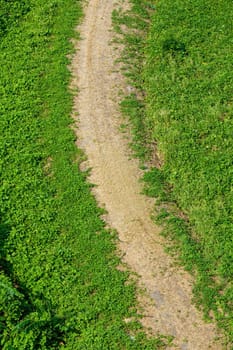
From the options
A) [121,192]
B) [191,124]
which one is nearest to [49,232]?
[121,192]

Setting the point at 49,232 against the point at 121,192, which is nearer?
the point at 49,232

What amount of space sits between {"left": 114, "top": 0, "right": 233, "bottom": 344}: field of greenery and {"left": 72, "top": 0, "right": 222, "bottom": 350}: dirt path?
0.84ft

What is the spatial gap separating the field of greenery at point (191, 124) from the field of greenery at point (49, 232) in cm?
118

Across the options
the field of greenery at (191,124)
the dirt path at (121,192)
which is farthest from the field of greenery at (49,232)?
the field of greenery at (191,124)

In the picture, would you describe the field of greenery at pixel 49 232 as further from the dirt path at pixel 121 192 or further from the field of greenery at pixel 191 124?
the field of greenery at pixel 191 124

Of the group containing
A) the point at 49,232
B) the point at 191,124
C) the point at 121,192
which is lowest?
the point at 49,232

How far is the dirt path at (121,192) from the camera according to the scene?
8711 millimetres

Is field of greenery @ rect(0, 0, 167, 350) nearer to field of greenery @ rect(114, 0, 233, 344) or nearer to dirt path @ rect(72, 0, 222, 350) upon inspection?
dirt path @ rect(72, 0, 222, 350)

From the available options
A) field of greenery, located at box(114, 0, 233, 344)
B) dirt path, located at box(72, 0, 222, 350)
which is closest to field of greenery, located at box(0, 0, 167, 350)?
dirt path, located at box(72, 0, 222, 350)

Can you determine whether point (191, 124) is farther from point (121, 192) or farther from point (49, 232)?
point (49, 232)

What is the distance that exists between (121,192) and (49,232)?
4.89 ft

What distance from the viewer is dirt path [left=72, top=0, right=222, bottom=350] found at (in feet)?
28.6

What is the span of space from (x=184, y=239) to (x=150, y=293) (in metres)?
1.12

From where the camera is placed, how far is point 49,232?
31.5 ft
